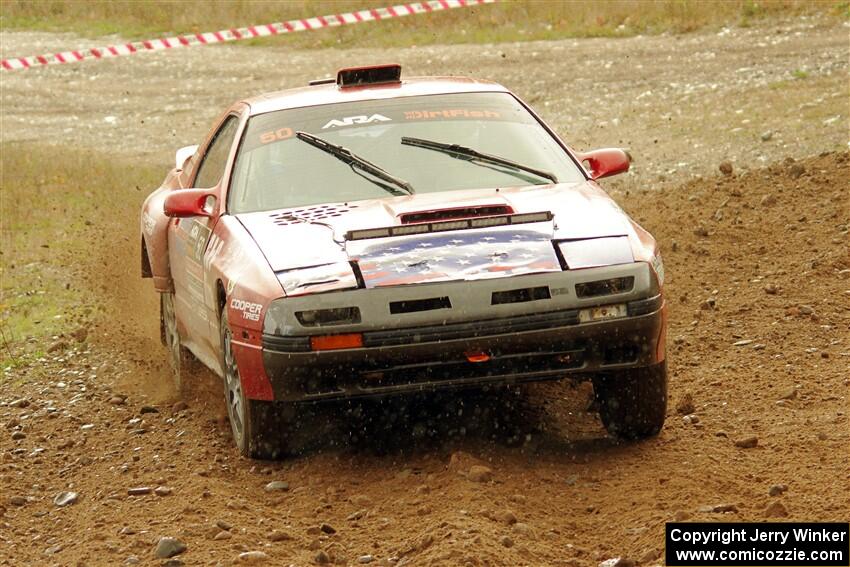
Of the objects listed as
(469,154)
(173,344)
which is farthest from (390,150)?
(173,344)

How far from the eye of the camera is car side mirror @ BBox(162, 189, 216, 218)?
7.40m

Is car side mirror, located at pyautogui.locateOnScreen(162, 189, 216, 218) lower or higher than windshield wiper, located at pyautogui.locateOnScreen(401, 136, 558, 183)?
lower

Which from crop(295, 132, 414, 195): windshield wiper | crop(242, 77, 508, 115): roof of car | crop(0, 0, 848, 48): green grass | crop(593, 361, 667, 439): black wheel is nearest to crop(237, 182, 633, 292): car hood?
crop(295, 132, 414, 195): windshield wiper

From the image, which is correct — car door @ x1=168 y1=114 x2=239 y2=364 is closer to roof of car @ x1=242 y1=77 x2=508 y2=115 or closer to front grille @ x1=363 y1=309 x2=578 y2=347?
roof of car @ x1=242 y1=77 x2=508 y2=115

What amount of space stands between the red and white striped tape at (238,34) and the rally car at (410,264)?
1791 cm

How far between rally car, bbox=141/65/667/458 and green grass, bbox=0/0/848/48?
1603 cm

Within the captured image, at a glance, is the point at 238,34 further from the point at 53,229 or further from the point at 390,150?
the point at 390,150

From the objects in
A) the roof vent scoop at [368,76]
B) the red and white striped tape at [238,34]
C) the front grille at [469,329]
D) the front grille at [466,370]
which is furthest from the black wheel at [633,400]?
the red and white striped tape at [238,34]

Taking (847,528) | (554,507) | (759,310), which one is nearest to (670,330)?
(759,310)

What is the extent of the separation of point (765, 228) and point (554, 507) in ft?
19.0

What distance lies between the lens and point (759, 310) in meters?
9.30

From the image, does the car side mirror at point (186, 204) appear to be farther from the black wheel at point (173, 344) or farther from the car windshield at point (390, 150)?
the black wheel at point (173, 344)

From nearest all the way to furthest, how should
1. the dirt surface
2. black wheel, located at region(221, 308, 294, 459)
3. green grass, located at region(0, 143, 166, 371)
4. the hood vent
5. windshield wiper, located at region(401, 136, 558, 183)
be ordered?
the dirt surface → black wheel, located at region(221, 308, 294, 459) → the hood vent → windshield wiper, located at region(401, 136, 558, 183) → green grass, located at region(0, 143, 166, 371)

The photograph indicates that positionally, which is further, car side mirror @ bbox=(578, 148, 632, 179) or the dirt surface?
car side mirror @ bbox=(578, 148, 632, 179)
